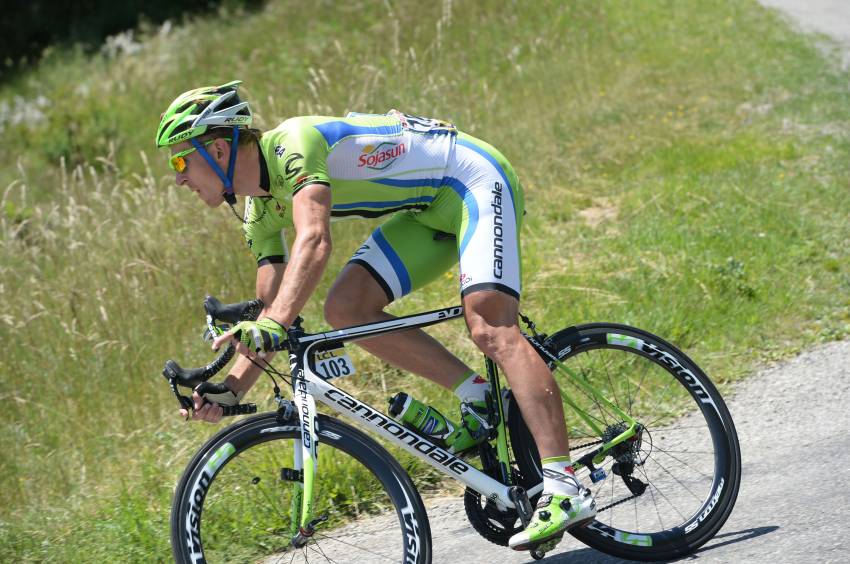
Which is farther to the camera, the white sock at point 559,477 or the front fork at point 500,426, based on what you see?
the front fork at point 500,426

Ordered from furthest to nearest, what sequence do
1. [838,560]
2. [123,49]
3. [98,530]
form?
1. [123,49]
2. [98,530]
3. [838,560]

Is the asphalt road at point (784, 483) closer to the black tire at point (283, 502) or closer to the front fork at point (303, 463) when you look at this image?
the black tire at point (283, 502)

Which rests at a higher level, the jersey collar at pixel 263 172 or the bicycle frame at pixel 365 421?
the jersey collar at pixel 263 172

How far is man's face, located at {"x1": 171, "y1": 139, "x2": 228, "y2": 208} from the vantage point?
3762 mm

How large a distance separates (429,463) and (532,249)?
3.88 metres

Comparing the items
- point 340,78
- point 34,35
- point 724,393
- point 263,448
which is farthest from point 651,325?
point 34,35

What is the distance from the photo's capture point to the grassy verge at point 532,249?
234 inches

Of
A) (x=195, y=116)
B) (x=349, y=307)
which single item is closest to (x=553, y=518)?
(x=349, y=307)

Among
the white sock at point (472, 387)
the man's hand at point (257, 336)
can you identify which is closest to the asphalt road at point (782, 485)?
the white sock at point (472, 387)

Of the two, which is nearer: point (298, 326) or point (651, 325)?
point (298, 326)

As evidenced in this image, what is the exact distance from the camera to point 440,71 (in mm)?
10820

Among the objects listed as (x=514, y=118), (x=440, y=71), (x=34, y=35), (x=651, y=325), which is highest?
(x=34, y=35)

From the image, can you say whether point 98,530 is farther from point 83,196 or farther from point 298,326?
point 83,196

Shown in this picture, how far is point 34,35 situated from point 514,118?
1823cm
